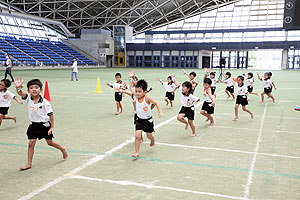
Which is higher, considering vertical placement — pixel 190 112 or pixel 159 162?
pixel 190 112

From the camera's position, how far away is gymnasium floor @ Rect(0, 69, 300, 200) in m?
4.07

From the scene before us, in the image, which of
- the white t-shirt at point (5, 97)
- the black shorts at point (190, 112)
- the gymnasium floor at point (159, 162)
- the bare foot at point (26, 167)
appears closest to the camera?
the gymnasium floor at point (159, 162)

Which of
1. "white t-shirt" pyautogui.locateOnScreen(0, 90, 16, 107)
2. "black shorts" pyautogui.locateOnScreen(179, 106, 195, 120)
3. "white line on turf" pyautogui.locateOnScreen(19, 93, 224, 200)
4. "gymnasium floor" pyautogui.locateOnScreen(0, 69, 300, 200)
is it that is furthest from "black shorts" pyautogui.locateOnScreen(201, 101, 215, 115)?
"white t-shirt" pyautogui.locateOnScreen(0, 90, 16, 107)

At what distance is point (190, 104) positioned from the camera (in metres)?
7.30

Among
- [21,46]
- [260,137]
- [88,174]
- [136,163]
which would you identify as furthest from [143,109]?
[21,46]

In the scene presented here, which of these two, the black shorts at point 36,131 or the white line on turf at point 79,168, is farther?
the black shorts at point 36,131

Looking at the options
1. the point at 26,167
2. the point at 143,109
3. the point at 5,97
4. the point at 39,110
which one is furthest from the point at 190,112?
the point at 5,97

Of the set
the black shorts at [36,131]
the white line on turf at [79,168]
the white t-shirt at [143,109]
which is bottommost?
the white line on turf at [79,168]

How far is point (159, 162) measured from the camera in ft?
17.4

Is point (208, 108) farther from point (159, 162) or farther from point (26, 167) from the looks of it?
point (26, 167)

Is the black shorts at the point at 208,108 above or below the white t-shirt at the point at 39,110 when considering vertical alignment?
below

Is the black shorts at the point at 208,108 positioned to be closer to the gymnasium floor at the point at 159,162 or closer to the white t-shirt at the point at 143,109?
the gymnasium floor at the point at 159,162

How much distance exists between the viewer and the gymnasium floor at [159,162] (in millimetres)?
Result: 4074

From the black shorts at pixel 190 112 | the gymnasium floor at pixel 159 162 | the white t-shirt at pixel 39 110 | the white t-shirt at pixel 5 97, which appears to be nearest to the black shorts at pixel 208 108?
the gymnasium floor at pixel 159 162
